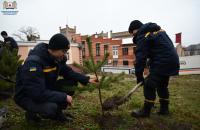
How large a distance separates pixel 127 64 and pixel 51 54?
125ft

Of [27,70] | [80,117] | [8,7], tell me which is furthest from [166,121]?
[8,7]

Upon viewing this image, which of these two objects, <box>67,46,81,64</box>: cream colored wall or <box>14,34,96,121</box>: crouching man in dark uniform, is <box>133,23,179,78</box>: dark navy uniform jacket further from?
<box>67,46,81,64</box>: cream colored wall

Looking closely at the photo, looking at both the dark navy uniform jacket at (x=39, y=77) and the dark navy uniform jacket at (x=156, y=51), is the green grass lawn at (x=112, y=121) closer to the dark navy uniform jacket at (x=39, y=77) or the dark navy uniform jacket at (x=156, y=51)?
the dark navy uniform jacket at (x=39, y=77)

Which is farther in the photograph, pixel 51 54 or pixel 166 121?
pixel 166 121

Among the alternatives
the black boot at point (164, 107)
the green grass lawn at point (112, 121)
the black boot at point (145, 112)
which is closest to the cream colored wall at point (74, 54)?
the green grass lawn at point (112, 121)

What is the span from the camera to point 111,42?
42.1 metres

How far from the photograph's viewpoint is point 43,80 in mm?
2902

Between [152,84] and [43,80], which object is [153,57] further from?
[43,80]

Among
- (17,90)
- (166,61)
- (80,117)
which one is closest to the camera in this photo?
(17,90)

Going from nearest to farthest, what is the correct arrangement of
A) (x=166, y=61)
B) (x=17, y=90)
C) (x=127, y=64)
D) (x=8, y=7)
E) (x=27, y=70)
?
1. (x=27, y=70)
2. (x=17, y=90)
3. (x=166, y=61)
4. (x=8, y=7)
5. (x=127, y=64)

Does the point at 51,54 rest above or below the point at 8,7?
below

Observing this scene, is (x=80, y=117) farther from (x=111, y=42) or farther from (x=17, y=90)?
(x=111, y=42)

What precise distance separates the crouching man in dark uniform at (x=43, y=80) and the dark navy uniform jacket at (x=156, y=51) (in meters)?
1.24

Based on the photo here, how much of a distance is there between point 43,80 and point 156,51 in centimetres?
187
